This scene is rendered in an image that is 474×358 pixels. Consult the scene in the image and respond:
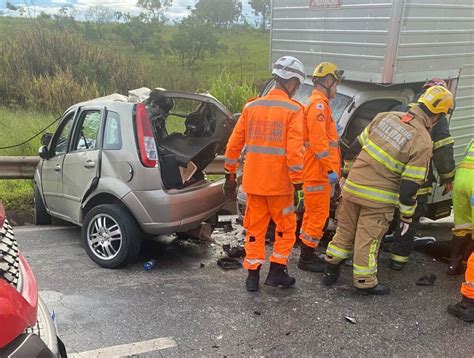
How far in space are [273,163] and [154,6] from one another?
54.8 ft

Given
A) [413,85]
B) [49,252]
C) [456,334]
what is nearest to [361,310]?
[456,334]

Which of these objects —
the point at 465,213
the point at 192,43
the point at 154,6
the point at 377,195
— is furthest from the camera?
the point at 154,6

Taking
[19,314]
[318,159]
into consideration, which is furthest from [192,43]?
[19,314]

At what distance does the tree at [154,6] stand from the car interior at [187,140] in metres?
14.9

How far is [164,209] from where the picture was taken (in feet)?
13.4

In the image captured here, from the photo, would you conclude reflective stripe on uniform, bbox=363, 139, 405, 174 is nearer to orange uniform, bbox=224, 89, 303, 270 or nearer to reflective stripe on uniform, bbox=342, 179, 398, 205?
reflective stripe on uniform, bbox=342, 179, 398, 205

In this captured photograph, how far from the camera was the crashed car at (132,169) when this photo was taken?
4.11 meters

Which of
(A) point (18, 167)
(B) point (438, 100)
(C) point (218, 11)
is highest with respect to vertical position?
(C) point (218, 11)

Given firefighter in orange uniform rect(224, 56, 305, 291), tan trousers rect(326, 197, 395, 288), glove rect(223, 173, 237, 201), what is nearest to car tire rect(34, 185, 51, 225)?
glove rect(223, 173, 237, 201)

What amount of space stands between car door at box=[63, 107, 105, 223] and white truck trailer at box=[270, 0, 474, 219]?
2.30m

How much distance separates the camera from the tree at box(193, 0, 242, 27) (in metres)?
19.5

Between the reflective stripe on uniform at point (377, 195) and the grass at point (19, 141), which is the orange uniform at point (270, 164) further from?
the grass at point (19, 141)

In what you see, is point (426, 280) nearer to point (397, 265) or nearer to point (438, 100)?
point (397, 265)

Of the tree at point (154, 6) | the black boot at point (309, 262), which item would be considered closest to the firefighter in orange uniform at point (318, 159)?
the black boot at point (309, 262)
